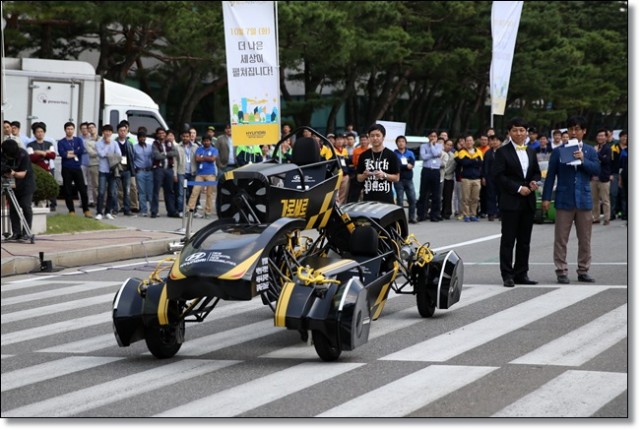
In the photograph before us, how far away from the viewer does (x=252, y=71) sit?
20.3 metres

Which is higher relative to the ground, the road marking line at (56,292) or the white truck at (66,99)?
the white truck at (66,99)

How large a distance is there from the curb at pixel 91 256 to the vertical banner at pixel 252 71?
2565 mm

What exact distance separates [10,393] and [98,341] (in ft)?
7.99

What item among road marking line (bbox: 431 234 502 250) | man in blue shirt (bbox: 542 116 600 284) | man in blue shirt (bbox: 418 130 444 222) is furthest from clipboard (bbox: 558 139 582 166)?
man in blue shirt (bbox: 418 130 444 222)

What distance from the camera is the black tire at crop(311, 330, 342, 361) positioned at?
8727mm

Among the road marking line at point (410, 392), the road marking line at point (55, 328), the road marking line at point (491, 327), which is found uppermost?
the road marking line at point (410, 392)

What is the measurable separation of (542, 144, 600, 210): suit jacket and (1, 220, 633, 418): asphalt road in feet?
3.61

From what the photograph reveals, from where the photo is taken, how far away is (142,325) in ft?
29.6

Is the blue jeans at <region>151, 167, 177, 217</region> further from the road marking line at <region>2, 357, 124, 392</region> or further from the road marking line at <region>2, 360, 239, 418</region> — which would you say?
the road marking line at <region>2, 360, 239, 418</region>

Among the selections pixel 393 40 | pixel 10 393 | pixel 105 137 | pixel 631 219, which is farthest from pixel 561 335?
pixel 393 40

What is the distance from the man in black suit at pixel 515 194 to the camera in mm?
13734

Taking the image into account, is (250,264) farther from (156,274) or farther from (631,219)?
(631,219)

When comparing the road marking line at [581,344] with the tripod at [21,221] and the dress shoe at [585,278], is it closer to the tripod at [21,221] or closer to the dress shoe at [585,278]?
the dress shoe at [585,278]

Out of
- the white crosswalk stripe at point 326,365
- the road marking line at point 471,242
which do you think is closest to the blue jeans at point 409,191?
the road marking line at point 471,242
